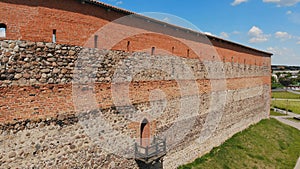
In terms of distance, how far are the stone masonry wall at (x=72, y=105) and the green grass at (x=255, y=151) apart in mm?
1391

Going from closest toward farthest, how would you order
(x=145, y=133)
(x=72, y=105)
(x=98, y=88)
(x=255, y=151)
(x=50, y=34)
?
(x=50, y=34) < (x=72, y=105) < (x=98, y=88) < (x=145, y=133) < (x=255, y=151)

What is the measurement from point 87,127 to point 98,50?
2409 mm

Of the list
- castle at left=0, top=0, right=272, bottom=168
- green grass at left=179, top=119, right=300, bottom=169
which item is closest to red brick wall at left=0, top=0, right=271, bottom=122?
castle at left=0, top=0, right=272, bottom=168

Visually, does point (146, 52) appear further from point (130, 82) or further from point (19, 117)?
point (19, 117)

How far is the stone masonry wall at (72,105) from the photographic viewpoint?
6.40m

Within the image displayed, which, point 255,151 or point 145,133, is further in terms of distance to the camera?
point 255,151

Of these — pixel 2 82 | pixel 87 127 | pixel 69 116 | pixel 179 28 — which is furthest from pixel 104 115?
pixel 179 28

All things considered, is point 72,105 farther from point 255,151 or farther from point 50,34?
point 255,151

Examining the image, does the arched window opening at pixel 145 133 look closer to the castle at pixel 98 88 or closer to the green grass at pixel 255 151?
the castle at pixel 98 88

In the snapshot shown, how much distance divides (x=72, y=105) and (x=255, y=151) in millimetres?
12696

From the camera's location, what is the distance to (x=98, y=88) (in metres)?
8.40

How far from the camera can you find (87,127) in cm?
808

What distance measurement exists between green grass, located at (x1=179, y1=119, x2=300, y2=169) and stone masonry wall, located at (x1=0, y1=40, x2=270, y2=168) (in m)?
1.39

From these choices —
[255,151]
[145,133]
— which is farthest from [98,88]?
[255,151]
